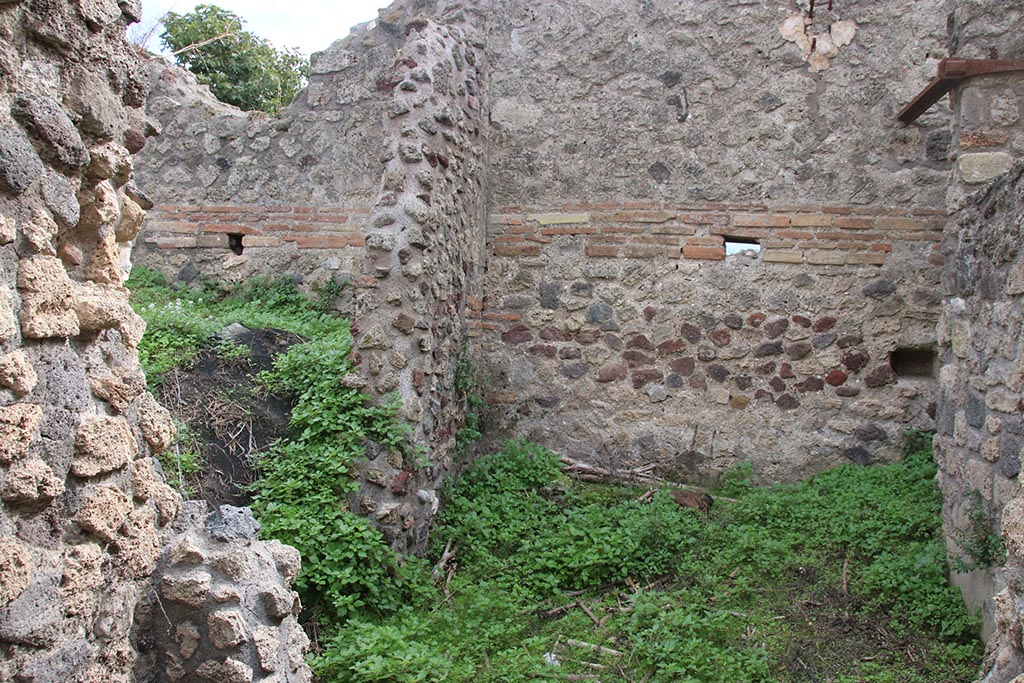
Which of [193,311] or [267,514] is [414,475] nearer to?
[267,514]

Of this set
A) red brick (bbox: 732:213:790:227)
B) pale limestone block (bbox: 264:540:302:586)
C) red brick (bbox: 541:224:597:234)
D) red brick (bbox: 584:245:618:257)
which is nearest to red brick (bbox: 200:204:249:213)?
red brick (bbox: 541:224:597:234)

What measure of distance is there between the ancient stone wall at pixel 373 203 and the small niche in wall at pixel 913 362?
3061 mm

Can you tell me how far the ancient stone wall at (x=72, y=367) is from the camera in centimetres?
187

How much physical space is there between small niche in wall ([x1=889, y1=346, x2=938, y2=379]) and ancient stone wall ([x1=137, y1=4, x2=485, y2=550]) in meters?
3.06

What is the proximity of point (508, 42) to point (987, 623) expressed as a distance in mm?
5118

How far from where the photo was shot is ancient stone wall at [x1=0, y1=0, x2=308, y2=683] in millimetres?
1866

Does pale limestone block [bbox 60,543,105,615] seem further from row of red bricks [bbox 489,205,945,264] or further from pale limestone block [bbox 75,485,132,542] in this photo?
row of red bricks [bbox 489,205,945,264]

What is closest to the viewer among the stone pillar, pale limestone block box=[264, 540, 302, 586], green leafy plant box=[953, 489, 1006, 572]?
pale limestone block box=[264, 540, 302, 586]

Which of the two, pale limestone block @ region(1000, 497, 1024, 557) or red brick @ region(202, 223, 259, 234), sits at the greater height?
red brick @ region(202, 223, 259, 234)

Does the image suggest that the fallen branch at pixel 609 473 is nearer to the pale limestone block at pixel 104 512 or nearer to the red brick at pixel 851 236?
the red brick at pixel 851 236

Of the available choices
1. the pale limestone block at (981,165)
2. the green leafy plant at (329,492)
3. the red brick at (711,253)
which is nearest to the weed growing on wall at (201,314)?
the green leafy plant at (329,492)

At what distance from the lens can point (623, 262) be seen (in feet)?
20.9

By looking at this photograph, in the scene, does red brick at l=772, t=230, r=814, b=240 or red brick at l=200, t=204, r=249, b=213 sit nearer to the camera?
red brick at l=772, t=230, r=814, b=240

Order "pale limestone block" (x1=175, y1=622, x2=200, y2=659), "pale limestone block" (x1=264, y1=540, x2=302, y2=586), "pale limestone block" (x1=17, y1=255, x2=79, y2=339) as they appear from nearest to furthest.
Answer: "pale limestone block" (x1=17, y1=255, x2=79, y2=339) < "pale limestone block" (x1=175, y1=622, x2=200, y2=659) < "pale limestone block" (x1=264, y1=540, x2=302, y2=586)
